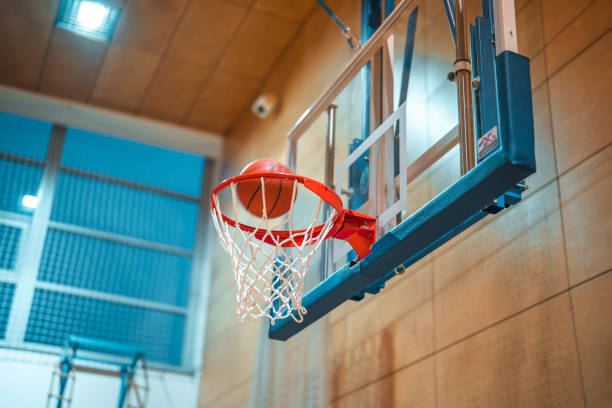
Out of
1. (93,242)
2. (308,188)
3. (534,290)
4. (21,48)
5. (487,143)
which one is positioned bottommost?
(534,290)

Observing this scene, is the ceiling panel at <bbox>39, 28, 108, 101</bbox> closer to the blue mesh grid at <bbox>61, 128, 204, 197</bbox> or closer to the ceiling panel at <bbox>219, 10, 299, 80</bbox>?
the blue mesh grid at <bbox>61, 128, 204, 197</bbox>

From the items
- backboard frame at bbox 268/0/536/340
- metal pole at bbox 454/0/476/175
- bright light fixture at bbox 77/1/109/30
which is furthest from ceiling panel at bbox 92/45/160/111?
metal pole at bbox 454/0/476/175

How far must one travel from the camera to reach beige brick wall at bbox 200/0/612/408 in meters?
3.27

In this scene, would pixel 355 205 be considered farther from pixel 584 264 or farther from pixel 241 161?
pixel 241 161

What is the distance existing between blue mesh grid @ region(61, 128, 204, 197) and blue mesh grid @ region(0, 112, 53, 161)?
9.3 inches

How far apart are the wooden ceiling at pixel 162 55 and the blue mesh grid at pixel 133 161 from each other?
0.40m

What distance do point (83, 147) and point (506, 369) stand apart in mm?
5898

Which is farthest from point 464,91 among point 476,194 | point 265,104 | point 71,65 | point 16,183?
point 16,183

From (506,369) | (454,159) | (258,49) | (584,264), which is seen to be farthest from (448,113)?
(258,49)

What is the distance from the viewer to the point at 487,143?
9.48ft

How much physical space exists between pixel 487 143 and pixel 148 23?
4940 millimetres

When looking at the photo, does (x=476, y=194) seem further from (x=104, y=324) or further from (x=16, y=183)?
(x=16, y=183)

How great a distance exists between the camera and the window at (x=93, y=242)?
7246 mm

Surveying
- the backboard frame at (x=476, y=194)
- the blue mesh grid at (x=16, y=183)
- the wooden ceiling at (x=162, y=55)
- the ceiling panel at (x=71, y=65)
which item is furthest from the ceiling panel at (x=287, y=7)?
the backboard frame at (x=476, y=194)
